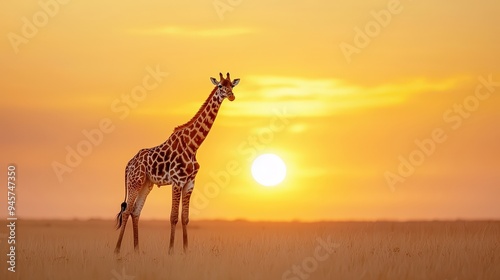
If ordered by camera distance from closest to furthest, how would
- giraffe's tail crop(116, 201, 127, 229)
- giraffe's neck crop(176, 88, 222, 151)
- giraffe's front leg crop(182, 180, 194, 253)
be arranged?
giraffe's front leg crop(182, 180, 194, 253) < giraffe's neck crop(176, 88, 222, 151) < giraffe's tail crop(116, 201, 127, 229)

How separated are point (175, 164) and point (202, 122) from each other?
1266 millimetres

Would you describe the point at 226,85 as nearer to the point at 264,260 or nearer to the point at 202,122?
the point at 202,122

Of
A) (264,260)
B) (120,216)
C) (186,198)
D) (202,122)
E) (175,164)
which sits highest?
(202,122)

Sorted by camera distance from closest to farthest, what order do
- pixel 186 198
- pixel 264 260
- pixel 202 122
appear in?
pixel 264 260 → pixel 186 198 → pixel 202 122

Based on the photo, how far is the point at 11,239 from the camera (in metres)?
22.0

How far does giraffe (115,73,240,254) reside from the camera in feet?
74.8

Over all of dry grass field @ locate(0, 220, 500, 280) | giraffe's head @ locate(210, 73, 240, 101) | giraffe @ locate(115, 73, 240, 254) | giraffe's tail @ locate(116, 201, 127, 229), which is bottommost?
dry grass field @ locate(0, 220, 500, 280)

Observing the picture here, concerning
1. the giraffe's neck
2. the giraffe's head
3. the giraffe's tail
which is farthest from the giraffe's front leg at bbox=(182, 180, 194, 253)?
the giraffe's head

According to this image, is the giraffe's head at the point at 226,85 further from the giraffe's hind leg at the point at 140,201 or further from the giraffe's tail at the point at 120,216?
the giraffe's tail at the point at 120,216

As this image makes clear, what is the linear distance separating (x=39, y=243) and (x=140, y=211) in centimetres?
254

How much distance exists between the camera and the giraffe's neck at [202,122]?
23.3m

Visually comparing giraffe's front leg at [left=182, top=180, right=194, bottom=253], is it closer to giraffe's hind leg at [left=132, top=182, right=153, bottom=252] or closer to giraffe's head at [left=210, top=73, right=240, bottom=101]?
giraffe's hind leg at [left=132, top=182, right=153, bottom=252]

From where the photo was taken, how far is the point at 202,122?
23.5 metres

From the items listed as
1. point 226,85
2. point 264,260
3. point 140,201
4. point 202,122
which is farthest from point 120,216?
point 264,260
